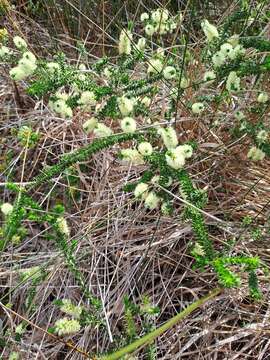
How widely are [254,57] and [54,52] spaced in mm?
970

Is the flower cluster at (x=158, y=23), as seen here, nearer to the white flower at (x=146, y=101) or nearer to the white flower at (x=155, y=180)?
the white flower at (x=146, y=101)

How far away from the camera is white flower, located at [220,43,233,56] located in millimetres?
1582

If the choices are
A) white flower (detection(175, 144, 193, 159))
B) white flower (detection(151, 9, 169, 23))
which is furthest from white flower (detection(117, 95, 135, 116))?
white flower (detection(151, 9, 169, 23))

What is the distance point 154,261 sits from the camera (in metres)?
1.73

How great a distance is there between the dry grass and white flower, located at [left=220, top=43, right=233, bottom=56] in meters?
0.30

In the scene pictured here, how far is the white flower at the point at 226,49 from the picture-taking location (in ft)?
5.19

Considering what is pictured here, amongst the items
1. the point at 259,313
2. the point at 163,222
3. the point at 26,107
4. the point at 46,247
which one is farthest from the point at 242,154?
the point at 26,107

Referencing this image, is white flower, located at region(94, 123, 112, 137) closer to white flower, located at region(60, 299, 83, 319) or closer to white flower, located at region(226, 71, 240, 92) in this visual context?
white flower, located at region(226, 71, 240, 92)

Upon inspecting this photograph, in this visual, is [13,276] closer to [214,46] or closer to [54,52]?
[214,46]

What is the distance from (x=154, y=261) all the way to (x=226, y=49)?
2.13 ft

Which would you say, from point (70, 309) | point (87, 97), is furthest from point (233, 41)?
point (70, 309)

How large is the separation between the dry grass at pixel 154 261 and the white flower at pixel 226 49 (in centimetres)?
30

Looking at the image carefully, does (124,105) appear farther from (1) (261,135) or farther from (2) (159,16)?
(2) (159,16)

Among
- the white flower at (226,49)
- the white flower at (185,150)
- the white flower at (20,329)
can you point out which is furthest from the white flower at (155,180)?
the white flower at (20,329)
